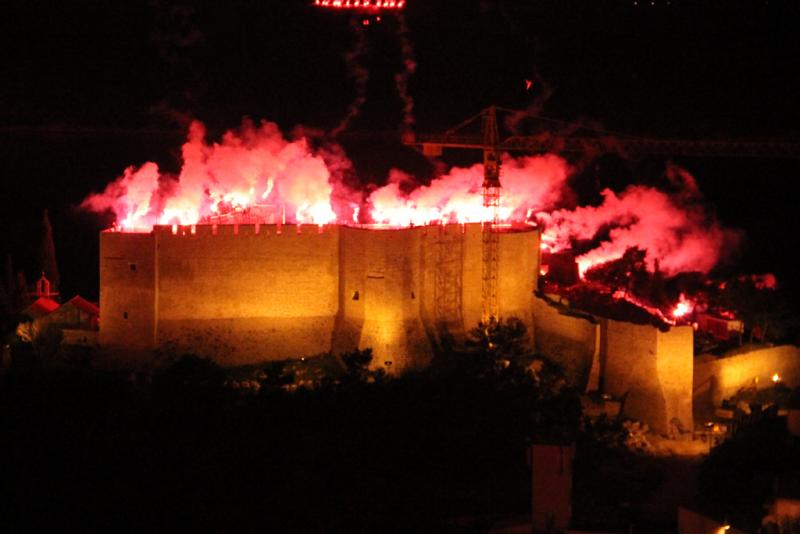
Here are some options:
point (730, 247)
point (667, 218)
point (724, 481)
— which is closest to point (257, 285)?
point (724, 481)

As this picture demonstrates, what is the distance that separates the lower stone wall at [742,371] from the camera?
2761 centimetres

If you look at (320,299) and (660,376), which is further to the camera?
(320,299)

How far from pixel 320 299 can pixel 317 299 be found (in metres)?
0.07

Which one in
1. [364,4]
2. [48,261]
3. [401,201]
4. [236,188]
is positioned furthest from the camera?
[364,4]

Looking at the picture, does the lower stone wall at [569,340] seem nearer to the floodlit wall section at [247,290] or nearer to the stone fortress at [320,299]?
the stone fortress at [320,299]

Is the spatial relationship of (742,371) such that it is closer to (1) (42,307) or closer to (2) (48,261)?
(1) (42,307)

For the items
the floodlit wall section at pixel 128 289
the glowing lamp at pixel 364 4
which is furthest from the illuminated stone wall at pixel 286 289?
the glowing lamp at pixel 364 4

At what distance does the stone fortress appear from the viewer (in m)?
27.3

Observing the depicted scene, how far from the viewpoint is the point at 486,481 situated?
939 inches

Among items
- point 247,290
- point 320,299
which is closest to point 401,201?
point 320,299

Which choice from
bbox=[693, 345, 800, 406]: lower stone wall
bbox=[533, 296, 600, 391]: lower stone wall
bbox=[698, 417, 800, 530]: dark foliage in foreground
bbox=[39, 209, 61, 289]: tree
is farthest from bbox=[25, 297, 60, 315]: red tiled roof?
bbox=[698, 417, 800, 530]: dark foliage in foreground

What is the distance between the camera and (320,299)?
1117 inches

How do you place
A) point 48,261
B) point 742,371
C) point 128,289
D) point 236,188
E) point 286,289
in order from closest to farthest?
point 128,289 → point 286,289 → point 742,371 → point 236,188 → point 48,261

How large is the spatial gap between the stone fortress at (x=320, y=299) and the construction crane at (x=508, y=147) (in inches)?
9.6
